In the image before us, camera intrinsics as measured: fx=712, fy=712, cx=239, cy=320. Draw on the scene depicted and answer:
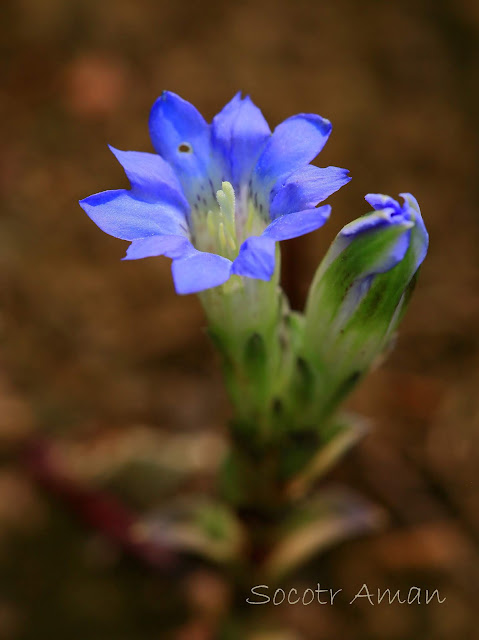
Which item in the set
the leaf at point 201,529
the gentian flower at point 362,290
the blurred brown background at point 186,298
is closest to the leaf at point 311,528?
the leaf at point 201,529

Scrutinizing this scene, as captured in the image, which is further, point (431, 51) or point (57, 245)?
point (431, 51)

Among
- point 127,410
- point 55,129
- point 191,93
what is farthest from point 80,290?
point 191,93

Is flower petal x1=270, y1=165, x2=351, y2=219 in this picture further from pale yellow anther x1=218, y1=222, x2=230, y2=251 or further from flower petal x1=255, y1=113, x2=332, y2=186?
pale yellow anther x1=218, y1=222, x2=230, y2=251

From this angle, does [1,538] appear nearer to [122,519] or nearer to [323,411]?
[122,519]

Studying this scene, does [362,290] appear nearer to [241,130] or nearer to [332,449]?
[241,130]

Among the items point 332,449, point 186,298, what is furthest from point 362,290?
point 186,298

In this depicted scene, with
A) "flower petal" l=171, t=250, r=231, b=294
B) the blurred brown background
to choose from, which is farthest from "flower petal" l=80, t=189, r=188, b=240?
the blurred brown background

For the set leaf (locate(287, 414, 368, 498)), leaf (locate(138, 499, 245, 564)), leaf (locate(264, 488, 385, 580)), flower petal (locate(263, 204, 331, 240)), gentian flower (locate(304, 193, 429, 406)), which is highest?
flower petal (locate(263, 204, 331, 240))
